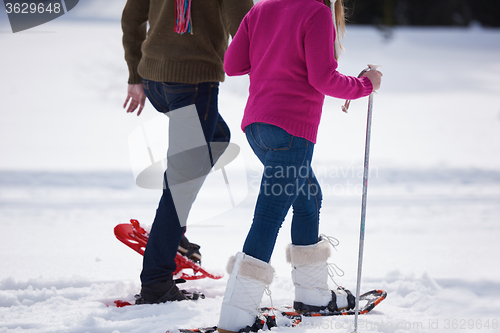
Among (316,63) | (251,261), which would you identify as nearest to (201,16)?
(316,63)

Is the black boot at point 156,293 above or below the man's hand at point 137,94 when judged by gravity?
below

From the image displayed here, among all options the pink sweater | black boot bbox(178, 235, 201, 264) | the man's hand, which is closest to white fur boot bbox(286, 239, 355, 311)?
the pink sweater

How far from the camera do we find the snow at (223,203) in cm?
208

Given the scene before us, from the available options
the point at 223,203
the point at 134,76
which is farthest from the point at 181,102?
the point at 223,203

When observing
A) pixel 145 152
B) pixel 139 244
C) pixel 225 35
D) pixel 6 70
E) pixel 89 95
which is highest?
pixel 6 70

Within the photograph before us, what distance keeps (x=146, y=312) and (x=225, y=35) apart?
3.74 ft

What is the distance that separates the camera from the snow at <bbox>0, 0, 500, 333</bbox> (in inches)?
81.9

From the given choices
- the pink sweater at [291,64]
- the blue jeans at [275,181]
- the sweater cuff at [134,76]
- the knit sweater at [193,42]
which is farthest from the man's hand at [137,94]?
the blue jeans at [275,181]

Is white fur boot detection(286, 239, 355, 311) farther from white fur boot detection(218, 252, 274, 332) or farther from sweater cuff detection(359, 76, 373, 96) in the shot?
sweater cuff detection(359, 76, 373, 96)

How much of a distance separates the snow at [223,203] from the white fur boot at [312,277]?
0.32ft

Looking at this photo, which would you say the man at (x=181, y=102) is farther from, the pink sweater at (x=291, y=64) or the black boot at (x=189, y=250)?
the black boot at (x=189, y=250)

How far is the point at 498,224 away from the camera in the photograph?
3465 mm

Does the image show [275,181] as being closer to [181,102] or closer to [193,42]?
[181,102]

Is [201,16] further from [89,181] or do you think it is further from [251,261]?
[89,181]
